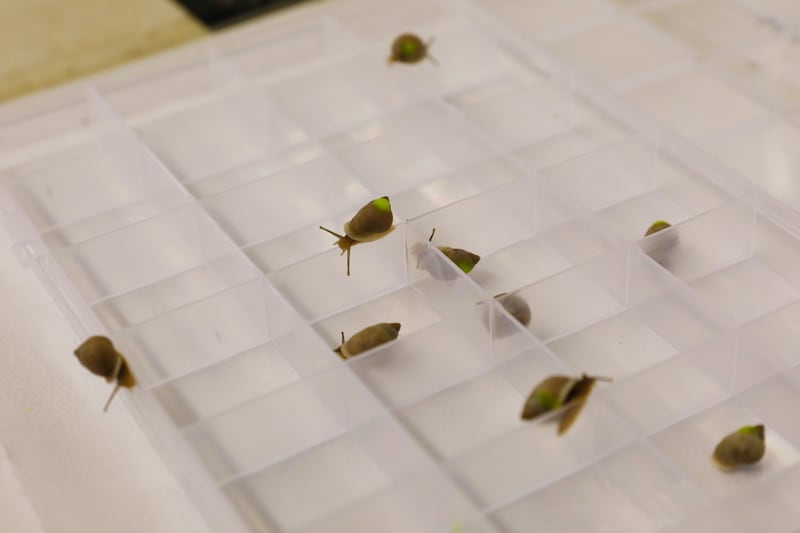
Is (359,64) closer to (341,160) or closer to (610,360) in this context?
(341,160)

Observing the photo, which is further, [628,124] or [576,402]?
[628,124]

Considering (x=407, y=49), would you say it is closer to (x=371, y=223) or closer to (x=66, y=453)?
(x=371, y=223)

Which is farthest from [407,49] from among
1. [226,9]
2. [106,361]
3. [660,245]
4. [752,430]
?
[752,430]

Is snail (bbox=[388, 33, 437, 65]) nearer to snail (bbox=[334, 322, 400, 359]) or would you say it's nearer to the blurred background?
the blurred background

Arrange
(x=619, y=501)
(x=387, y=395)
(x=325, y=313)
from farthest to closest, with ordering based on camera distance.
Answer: (x=325, y=313) → (x=387, y=395) → (x=619, y=501)

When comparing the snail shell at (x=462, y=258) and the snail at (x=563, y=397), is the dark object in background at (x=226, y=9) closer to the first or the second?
the snail shell at (x=462, y=258)

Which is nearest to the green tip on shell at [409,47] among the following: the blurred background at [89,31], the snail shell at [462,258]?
the blurred background at [89,31]

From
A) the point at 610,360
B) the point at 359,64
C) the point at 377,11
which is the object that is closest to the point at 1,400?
the point at 610,360
